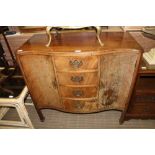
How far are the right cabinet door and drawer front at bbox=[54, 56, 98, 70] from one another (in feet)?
0.23

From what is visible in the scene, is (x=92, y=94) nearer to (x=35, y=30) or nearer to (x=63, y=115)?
(x=63, y=115)

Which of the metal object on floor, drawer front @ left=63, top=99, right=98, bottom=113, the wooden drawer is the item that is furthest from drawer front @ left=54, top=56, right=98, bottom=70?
the metal object on floor

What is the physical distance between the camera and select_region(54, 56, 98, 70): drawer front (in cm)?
115

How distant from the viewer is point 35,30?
167 cm

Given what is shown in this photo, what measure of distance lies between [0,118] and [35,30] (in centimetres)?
109

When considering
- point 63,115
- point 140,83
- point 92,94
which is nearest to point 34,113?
point 63,115

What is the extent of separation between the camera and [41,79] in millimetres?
1376

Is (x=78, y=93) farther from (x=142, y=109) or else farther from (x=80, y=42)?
(x=142, y=109)

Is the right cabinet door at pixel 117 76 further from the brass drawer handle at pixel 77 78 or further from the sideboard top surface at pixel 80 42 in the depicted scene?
the brass drawer handle at pixel 77 78

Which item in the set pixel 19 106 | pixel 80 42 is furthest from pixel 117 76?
pixel 19 106

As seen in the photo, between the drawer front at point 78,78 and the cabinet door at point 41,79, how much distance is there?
8cm

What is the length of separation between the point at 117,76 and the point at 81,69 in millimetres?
323

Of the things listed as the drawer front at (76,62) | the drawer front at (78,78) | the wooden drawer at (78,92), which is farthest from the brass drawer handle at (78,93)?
the drawer front at (76,62)

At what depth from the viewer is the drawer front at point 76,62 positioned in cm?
115
